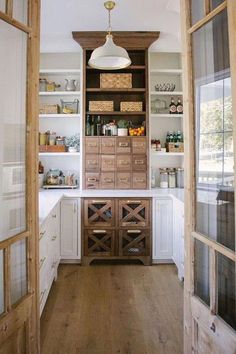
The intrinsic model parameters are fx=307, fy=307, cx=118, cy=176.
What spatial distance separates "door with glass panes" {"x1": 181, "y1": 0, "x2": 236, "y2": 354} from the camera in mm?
1378

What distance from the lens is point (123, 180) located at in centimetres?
401

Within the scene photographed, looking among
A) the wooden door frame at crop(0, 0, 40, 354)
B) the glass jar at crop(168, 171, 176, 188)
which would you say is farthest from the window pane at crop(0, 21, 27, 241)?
the glass jar at crop(168, 171, 176, 188)

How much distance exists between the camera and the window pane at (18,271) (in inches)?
61.4

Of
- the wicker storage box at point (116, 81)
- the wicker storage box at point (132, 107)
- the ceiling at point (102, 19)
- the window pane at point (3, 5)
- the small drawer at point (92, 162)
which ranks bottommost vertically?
the small drawer at point (92, 162)

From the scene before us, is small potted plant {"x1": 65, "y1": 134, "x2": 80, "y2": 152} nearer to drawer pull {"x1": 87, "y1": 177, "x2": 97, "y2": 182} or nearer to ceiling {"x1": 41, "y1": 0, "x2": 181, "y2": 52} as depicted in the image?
drawer pull {"x1": 87, "y1": 177, "x2": 97, "y2": 182}

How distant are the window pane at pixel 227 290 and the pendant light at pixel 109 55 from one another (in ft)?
6.52

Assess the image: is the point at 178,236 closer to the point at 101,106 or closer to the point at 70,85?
the point at 101,106

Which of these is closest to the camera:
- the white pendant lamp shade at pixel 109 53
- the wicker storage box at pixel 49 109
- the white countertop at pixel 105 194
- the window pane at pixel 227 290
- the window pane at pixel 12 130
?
the window pane at pixel 227 290

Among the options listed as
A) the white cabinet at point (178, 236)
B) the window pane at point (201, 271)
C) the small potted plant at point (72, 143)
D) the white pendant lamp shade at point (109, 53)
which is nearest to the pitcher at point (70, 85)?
the small potted plant at point (72, 143)

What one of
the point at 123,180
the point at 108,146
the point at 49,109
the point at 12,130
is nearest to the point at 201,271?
the point at 12,130

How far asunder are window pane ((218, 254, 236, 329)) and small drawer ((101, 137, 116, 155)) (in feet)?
8.87

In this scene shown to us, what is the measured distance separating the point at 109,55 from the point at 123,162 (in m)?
1.59

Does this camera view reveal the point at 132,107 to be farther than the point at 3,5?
Yes

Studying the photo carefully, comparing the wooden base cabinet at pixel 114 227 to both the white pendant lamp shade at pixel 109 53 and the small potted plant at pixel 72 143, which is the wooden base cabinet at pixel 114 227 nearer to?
the small potted plant at pixel 72 143
